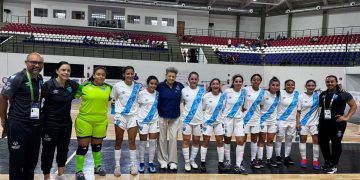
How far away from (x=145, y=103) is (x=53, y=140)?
4.96 ft

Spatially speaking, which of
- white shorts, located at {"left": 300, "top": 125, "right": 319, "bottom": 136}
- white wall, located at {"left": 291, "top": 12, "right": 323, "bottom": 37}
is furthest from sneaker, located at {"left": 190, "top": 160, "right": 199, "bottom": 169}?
white wall, located at {"left": 291, "top": 12, "right": 323, "bottom": 37}

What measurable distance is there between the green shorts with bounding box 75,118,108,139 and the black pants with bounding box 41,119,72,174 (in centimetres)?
25

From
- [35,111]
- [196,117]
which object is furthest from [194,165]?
[35,111]

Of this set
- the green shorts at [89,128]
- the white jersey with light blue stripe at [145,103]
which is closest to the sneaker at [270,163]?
Result: the white jersey with light blue stripe at [145,103]

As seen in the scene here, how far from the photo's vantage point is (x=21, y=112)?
3369 mm

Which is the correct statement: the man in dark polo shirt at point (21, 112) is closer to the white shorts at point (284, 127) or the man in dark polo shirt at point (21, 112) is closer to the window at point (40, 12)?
the white shorts at point (284, 127)

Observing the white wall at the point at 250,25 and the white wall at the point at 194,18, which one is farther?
the white wall at the point at 250,25

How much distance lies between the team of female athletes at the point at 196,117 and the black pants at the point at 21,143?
444mm

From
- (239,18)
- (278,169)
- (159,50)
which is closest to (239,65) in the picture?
(159,50)

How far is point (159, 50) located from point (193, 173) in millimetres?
16113

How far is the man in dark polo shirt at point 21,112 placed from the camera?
3352 millimetres

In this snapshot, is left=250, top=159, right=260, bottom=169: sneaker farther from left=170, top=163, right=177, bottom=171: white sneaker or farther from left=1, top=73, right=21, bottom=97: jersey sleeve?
left=1, top=73, right=21, bottom=97: jersey sleeve

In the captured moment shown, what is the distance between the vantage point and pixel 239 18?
27578 mm

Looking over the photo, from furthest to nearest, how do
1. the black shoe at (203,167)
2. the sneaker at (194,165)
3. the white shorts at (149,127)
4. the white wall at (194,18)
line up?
the white wall at (194,18), the sneaker at (194,165), the black shoe at (203,167), the white shorts at (149,127)
